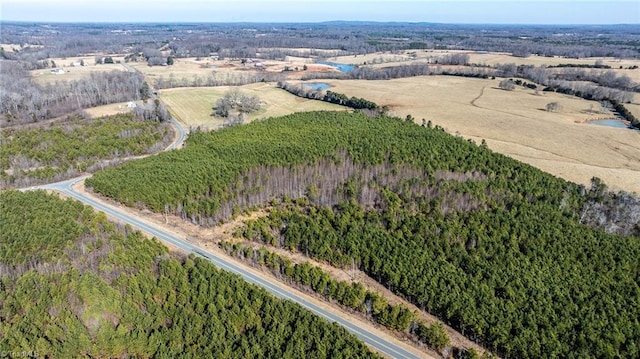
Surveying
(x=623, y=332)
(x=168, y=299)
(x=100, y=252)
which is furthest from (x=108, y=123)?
(x=623, y=332)

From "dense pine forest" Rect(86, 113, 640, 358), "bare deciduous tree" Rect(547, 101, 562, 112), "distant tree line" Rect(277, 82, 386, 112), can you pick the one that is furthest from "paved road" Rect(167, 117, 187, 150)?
"bare deciduous tree" Rect(547, 101, 562, 112)

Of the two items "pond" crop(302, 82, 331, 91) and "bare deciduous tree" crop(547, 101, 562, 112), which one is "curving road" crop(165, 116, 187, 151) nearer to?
"pond" crop(302, 82, 331, 91)

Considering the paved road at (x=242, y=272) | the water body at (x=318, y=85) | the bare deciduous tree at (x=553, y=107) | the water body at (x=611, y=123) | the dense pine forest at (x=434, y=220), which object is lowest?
the paved road at (x=242, y=272)

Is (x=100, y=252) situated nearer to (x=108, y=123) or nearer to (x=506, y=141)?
(x=108, y=123)

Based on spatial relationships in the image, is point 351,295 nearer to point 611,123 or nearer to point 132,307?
point 132,307

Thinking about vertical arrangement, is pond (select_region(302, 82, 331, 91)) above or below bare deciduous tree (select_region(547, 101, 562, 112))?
above

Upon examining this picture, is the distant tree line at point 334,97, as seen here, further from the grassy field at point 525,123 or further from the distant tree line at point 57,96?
the distant tree line at point 57,96

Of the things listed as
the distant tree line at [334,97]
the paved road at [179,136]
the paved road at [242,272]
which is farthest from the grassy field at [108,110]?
the distant tree line at [334,97]
